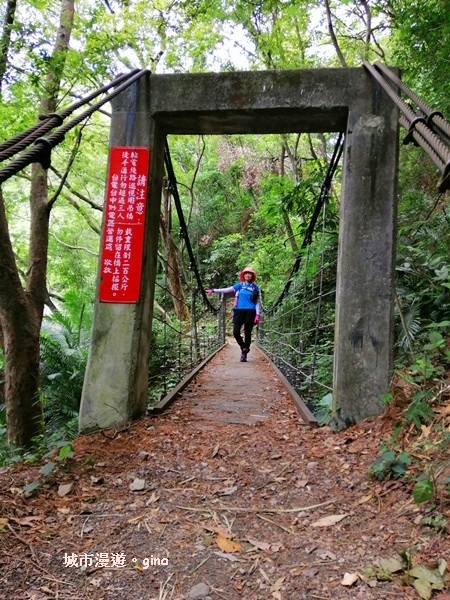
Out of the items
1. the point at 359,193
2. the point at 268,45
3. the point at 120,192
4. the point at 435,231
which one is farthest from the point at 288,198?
the point at 268,45

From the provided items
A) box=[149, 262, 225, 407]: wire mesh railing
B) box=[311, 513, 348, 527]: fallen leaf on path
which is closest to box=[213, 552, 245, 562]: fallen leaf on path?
box=[311, 513, 348, 527]: fallen leaf on path

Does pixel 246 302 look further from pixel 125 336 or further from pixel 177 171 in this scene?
pixel 177 171

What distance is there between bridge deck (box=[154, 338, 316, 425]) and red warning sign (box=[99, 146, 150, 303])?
88 centimetres

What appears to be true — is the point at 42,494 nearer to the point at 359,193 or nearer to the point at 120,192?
the point at 120,192

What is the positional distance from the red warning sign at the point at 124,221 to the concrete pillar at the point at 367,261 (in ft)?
4.08

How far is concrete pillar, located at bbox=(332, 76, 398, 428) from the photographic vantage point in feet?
7.94

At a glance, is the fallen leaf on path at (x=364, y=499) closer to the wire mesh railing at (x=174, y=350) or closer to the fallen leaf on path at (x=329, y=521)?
the fallen leaf on path at (x=329, y=521)

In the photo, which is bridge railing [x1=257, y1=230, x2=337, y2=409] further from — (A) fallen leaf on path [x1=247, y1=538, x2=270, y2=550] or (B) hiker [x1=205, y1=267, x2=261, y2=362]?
(A) fallen leaf on path [x1=247, y1=538, x2=270, y2=550]

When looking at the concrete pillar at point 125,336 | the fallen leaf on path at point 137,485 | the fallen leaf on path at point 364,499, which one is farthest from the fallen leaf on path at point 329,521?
the concrete pillar at point 125,336

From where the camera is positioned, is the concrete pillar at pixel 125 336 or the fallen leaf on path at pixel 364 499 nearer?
the fallen leaf on path at pixel 364 499

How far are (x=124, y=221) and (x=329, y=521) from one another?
198 centimetres

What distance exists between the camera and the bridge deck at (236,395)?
111 inches

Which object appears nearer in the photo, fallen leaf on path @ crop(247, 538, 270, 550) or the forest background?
fallen leaf on path @ crop(247, 538, 270, 550)

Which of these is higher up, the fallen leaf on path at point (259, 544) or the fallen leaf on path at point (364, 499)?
the fallen leaf on path at point (364, 499)
